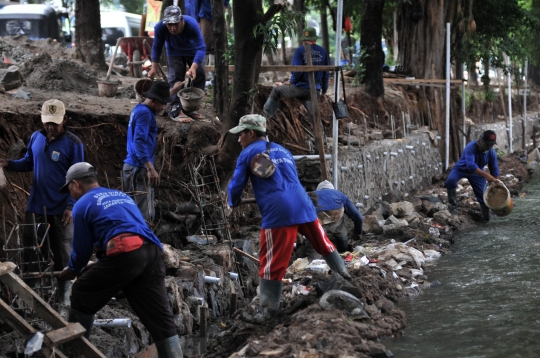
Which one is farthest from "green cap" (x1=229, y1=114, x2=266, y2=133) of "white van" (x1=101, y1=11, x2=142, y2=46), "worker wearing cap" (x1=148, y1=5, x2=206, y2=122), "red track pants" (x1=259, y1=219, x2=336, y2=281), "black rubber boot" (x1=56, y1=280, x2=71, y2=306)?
"white van" (x1=101, y1=11, x2=142, y2=46)

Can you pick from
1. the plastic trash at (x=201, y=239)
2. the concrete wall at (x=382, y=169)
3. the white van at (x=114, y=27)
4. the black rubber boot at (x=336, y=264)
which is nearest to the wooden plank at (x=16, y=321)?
the black rubber boot at (x=336, y=264)

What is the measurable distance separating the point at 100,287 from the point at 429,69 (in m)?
17.3

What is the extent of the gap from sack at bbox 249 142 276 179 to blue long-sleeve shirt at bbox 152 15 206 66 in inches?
164

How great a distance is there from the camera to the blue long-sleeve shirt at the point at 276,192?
7.70 metres

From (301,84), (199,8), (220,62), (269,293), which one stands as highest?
(199,8)

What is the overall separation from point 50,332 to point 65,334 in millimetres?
106

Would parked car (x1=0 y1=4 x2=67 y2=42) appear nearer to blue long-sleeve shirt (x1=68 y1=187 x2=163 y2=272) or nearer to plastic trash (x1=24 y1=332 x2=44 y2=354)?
blue long-sleeve shirt (x1=68 y1=187 x2=163 y2=272)

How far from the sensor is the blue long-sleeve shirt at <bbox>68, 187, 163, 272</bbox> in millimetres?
6438

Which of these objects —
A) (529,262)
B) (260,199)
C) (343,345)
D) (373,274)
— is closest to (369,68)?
(529,262)

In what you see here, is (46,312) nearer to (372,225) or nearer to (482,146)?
(372,225)

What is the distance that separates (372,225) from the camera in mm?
13523

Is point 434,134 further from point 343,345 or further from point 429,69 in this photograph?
point 343,345

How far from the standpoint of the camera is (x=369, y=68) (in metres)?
19.2

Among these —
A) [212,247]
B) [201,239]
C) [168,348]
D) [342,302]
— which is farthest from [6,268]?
[201,239]
